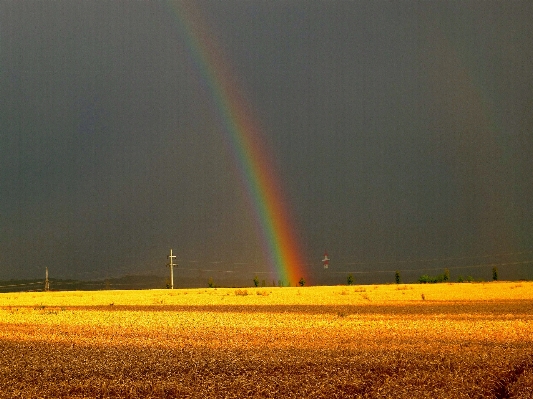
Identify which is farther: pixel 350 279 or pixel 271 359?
pixel 350 279

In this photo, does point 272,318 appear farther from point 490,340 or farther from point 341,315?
point 490,340

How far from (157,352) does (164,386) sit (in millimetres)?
4388

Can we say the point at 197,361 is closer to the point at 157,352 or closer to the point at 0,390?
the point at 157,352

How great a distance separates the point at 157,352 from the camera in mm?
14938

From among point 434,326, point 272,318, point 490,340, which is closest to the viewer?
point 490,340

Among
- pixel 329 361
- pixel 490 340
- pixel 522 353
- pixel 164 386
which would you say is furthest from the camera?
pixel 490 340

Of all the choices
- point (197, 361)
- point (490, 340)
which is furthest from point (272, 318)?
point (197, 361)

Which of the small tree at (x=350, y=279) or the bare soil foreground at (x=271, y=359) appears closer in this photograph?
the bare soil foreground at (x=271, y=359)

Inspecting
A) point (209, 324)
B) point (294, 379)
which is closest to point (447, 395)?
point (294, 379)

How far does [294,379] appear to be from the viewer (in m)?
11.1

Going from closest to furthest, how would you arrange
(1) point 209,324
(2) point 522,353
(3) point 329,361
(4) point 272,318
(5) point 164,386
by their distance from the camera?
(5) point 164,386 → (3) point 329,361 → (2) point 522,353 → (1) point 209,324 → (4) point 272,318

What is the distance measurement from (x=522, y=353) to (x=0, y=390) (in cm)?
1071

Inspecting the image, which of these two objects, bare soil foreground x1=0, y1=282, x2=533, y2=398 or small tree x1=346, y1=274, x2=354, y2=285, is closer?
bare soil foreground x1=0, y1=282, x2=533, y2=398

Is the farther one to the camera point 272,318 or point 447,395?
point 272,318
